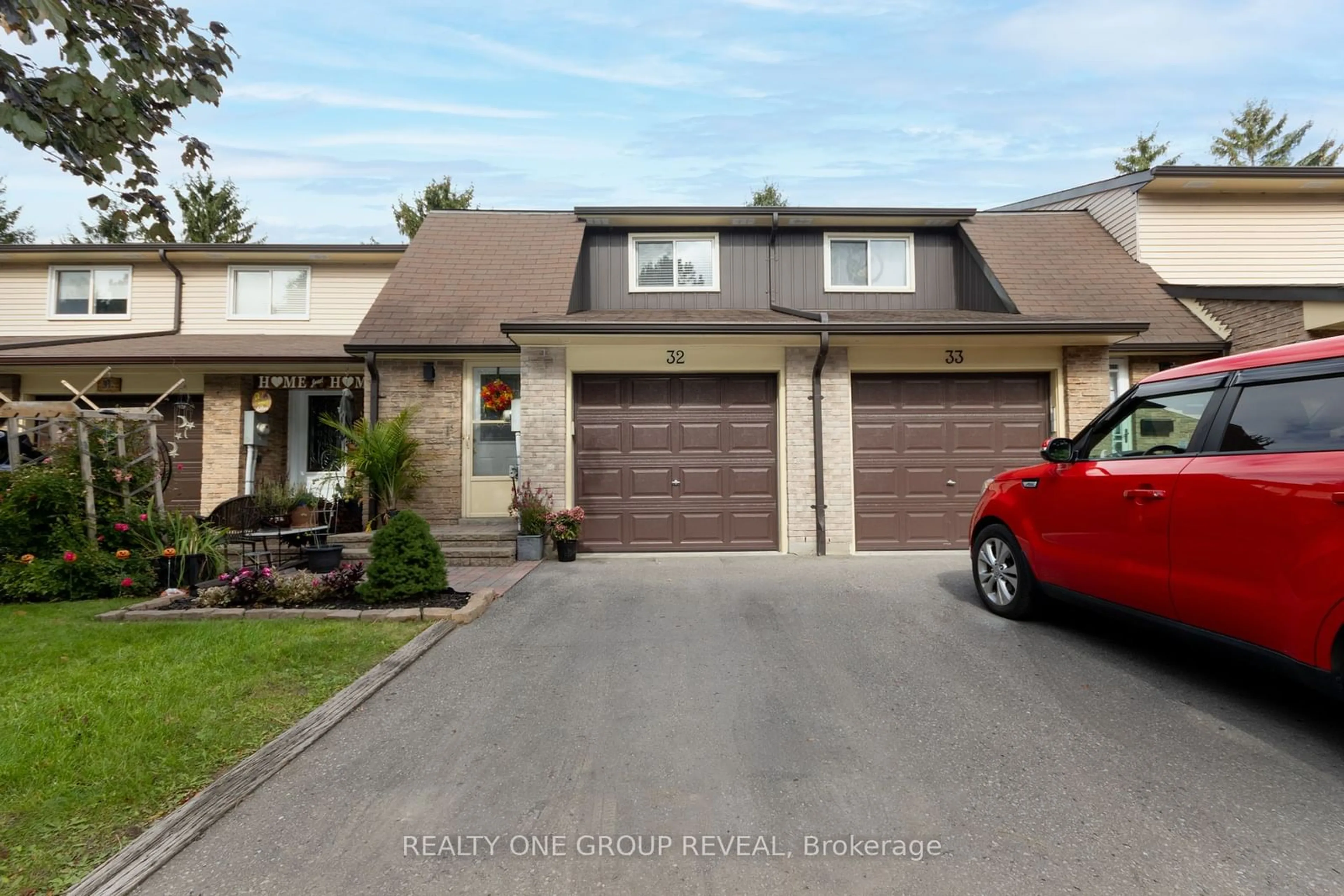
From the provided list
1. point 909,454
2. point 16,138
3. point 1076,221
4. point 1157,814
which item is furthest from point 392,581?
point 1076,221

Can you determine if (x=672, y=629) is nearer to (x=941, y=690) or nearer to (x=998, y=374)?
(x=941, y=690)

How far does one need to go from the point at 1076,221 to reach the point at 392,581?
1386 centimetres

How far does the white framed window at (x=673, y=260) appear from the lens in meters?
11.9

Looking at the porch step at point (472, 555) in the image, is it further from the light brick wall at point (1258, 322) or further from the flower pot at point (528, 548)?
the light brick wall at point (1258, 322)

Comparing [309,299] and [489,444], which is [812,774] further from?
[309,299]

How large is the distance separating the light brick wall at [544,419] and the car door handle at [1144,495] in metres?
6.56

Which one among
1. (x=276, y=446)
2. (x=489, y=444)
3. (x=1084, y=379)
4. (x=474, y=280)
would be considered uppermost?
(x=474, y=280)

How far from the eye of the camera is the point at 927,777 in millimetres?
3090

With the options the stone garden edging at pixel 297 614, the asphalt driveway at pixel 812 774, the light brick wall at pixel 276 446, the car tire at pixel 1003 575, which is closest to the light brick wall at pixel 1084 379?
the car tire at pixel 1003 575

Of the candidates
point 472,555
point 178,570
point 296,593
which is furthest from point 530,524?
point 178,570

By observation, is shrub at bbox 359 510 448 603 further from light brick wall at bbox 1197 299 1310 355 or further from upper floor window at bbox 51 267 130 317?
upper floor window at bbox 51 267 130 317

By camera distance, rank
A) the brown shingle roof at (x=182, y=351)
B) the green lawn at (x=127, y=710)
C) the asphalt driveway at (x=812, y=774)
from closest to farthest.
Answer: the asphalt driveway at (x=812, y=774)
the green lawn at (x=127, y=710)
the brown shingle roof at (x=182, y=351)

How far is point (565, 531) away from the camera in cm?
884

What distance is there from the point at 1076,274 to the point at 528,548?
9.97 meters
